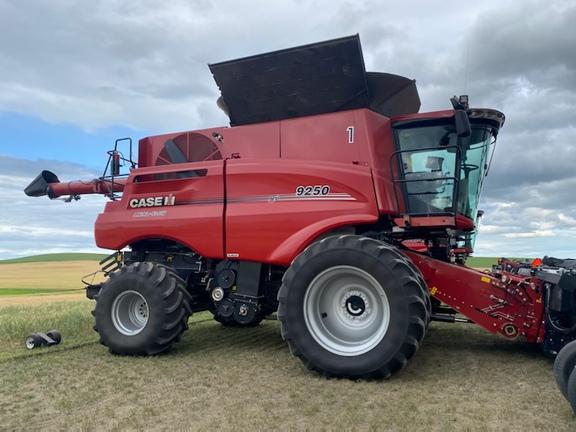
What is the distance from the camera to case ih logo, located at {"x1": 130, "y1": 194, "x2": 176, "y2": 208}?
7184mm

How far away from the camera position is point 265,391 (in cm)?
466

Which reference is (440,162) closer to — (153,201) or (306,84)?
(306,84)

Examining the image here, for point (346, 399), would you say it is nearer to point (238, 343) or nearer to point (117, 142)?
point (238, 343)

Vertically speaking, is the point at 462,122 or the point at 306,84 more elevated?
the point at 306,84

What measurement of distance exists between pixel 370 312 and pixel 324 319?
1.66 ft

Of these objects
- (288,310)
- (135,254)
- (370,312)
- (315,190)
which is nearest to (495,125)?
(315,190)

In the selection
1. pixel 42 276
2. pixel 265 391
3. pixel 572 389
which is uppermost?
→ pixel 572 389

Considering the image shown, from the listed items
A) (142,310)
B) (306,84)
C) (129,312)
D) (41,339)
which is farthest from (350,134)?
(41,339)

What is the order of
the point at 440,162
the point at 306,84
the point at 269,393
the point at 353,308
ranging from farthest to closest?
the point at 306,84, the point at 440,162, the point at 353,308, the point at 269,393

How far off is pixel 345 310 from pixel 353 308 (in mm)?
89

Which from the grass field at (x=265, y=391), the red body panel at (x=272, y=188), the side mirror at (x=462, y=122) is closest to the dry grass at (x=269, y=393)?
the grass field at (x=265, y=391)

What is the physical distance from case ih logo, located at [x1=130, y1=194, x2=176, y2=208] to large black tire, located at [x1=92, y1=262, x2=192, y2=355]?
959mm

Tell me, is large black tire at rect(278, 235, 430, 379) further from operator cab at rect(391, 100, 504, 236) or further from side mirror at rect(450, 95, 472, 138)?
side mirror at rect(450, 95, 472, 138)

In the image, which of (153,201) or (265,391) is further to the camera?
(153,201)
